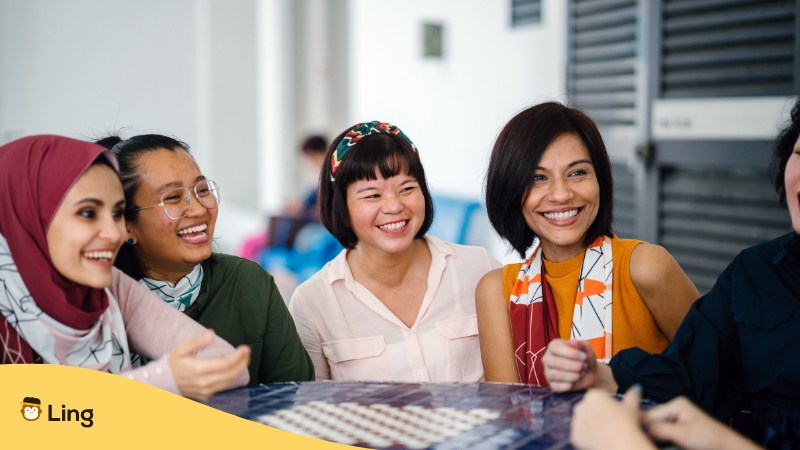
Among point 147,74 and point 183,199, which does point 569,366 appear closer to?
Result: point 183,199

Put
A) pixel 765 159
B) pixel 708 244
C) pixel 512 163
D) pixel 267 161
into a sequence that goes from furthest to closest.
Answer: pixel 267 161 → pixel 708 244 → pixel 765 159 → pixel 512 163

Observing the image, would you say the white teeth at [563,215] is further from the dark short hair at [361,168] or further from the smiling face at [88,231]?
the smiling face at [88,231]

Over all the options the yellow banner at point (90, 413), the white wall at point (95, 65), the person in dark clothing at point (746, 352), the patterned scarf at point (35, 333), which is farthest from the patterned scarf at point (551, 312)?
the white wall at point (95, 65)

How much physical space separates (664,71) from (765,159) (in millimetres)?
566

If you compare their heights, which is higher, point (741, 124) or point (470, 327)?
point (741, 124)

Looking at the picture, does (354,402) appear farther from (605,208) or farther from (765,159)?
(765,159)

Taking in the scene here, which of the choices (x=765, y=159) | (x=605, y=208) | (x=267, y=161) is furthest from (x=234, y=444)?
(x=267, y=161)

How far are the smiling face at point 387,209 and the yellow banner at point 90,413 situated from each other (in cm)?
73

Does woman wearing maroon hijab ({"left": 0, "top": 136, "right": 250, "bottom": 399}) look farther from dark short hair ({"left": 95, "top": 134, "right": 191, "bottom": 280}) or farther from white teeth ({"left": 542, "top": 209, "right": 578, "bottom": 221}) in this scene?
white teeth ({"left": 542, "top": 209, "right": 578, "bottom": 221})

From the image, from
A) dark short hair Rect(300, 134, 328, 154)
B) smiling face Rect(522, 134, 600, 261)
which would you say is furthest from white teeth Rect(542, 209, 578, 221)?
dark short hair Rect(300, 134, 328, 154)

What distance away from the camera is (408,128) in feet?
15.8

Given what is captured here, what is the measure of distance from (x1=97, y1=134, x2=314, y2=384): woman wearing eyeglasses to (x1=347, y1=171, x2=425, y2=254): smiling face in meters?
0.27

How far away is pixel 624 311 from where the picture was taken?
167 centimetres

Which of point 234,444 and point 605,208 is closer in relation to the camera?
point 234,444
